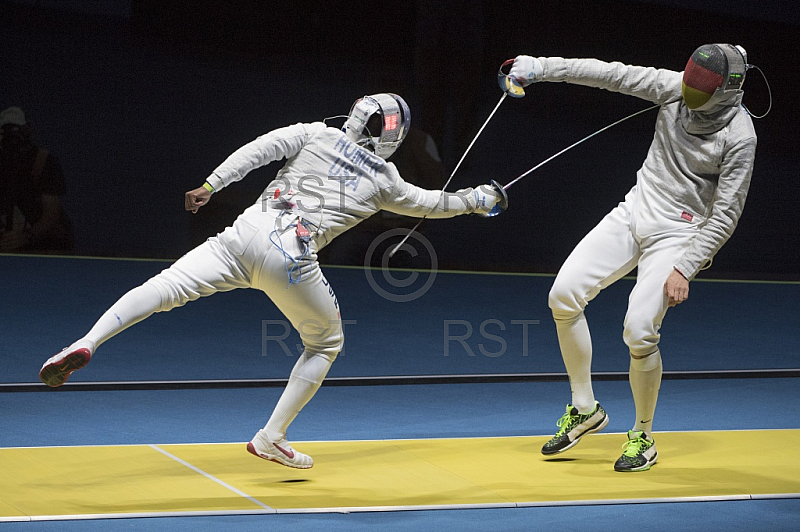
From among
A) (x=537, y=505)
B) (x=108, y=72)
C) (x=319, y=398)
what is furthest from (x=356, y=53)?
(x=537, y=505)

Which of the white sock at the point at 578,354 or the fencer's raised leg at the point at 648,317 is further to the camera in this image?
the white sock at the point at 578,354

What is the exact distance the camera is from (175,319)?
6324 millimetres

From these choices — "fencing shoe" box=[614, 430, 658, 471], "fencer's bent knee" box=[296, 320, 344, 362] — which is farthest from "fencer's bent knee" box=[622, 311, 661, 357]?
"fencer's bent knee" box=[296, 320, 344, 362]

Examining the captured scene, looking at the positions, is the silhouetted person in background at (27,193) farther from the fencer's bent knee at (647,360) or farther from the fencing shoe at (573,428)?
the fencer's bent knee at (647,360)

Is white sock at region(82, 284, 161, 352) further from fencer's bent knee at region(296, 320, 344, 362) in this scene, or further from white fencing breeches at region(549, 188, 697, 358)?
white fencing breeches at region(549, 188, 697, 358)

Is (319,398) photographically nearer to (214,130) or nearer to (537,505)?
(537,505)

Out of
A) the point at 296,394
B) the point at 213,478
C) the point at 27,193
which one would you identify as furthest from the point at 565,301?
the point at 27,193

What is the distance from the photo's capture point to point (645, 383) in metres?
3.73

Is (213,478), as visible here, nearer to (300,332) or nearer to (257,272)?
(300,332)

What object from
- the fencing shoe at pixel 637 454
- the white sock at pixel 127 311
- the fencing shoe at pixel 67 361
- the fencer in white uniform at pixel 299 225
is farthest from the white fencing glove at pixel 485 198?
the fencing shoe at pixel 67 361

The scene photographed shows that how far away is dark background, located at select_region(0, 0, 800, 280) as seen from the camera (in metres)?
8.09

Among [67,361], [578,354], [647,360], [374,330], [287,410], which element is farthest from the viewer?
[374,330]

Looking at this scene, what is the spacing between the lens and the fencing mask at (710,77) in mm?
3514

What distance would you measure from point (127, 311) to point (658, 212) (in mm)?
1750
